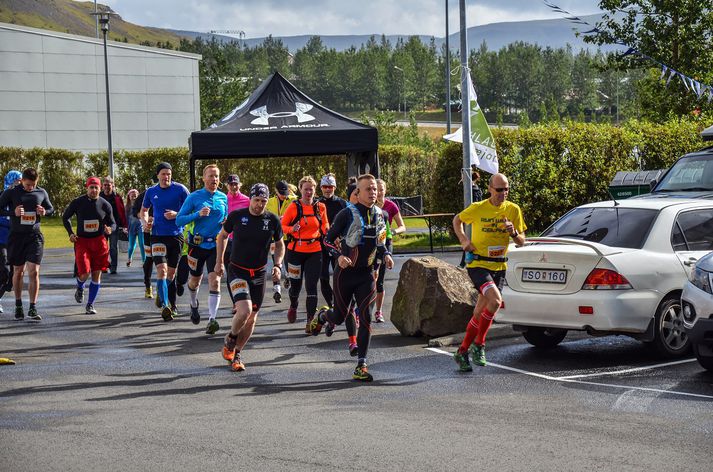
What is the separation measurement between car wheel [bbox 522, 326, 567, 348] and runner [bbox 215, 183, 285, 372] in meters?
2.94

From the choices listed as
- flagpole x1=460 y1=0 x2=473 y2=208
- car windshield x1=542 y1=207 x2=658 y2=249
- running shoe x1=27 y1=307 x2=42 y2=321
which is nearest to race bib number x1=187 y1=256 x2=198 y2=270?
running shoe x1=27 y1=307 x2=42 y2=321

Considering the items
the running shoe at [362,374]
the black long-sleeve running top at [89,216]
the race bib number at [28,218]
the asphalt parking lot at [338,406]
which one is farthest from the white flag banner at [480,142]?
the running shoe at [362,374]

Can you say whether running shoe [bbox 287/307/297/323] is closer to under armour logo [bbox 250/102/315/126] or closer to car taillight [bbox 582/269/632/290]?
car taillight [bbox 582/269/632/290]

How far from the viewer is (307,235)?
538 inches

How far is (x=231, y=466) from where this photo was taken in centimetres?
684

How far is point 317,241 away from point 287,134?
8196mm

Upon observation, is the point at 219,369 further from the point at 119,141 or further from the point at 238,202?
the point at 119,141

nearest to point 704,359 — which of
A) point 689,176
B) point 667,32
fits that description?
point 689,176

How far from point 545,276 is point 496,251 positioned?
63cm

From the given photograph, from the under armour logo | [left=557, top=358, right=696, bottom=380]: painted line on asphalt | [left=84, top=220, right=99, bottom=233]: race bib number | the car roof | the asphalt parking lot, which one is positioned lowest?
[left=557, top=358, right=696, bottom=380]: painted line on asphalt

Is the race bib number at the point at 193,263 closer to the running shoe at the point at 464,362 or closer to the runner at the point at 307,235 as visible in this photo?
the runner at the point at 307,235

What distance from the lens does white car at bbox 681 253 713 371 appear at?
9.83 meters

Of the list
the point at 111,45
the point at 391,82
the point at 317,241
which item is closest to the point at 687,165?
the point at 317,241

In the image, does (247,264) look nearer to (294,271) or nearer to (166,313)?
(294,271)
